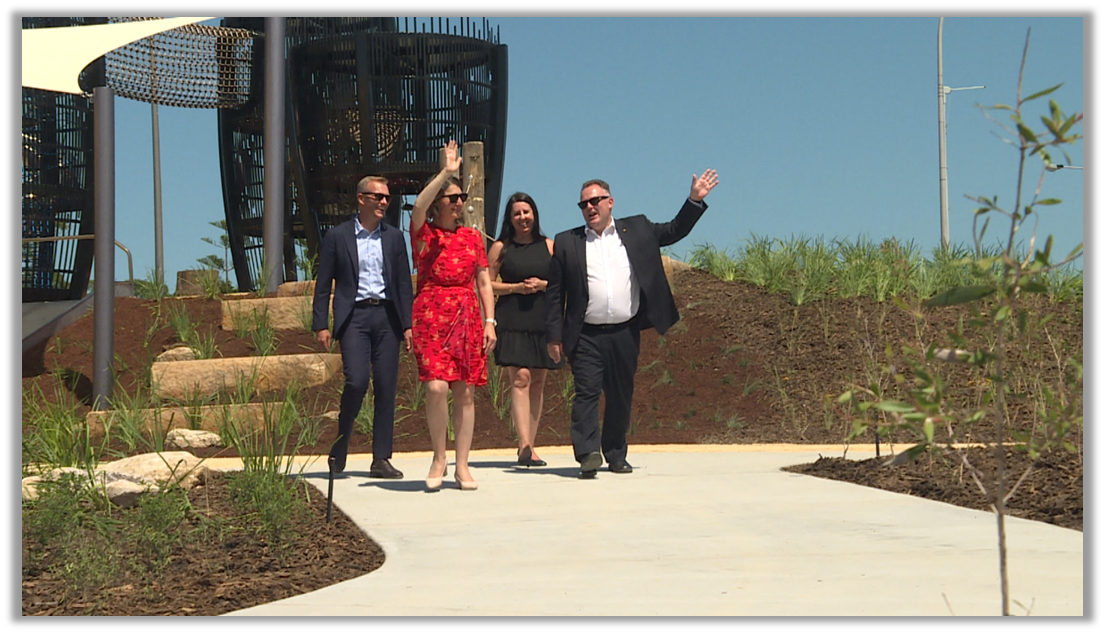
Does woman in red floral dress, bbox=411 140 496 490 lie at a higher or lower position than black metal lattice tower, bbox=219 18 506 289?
lower

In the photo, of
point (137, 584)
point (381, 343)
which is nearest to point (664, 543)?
point (137, 584)

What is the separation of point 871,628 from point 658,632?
587mm

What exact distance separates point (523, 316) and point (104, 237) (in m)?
4.82

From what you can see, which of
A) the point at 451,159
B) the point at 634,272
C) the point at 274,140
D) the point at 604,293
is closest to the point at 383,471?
the point at 604,293

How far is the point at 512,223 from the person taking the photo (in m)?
7.64

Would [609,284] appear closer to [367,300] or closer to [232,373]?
[367,300]

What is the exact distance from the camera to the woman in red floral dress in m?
6.42

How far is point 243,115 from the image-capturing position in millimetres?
20172

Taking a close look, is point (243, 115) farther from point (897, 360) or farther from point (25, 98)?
point (897, 360)

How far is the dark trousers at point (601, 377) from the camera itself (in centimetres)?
685

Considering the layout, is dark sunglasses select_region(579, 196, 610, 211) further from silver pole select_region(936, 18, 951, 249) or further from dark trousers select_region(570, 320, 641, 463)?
silver pole select_region(936, 18, 951, 249)

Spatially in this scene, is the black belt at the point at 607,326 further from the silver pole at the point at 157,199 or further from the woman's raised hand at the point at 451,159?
the silver pole at the point at 157,199

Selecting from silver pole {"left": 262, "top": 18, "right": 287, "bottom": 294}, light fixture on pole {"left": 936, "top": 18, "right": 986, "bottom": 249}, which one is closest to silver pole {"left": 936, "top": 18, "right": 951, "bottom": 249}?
light fixture on pole {"left": 936, "top": 18, "right": 986, "bottom": 249}

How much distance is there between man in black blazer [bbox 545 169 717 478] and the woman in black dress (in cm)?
55
